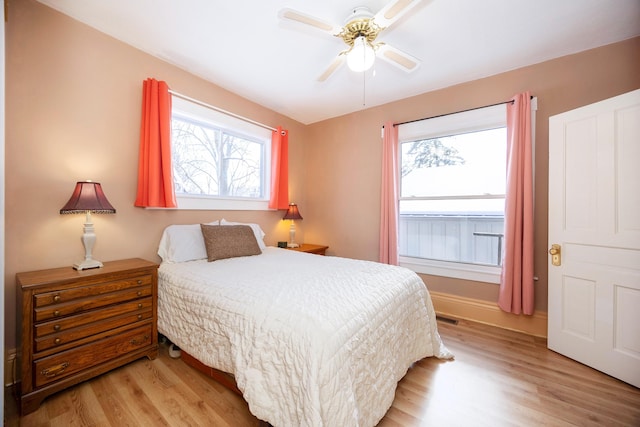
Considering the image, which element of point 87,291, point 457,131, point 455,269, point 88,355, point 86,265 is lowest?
point 88,355

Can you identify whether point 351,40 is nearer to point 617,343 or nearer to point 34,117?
point 34,117

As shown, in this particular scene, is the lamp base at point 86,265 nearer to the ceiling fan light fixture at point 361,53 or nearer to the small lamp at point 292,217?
the small lamp at point 292,217

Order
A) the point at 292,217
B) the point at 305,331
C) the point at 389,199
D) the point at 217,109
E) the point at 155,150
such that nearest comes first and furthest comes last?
the point at 305,331
the point at 155,150
the point at 217,109
the point at 389,199
the point at 292,217

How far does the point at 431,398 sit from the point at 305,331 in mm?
1100

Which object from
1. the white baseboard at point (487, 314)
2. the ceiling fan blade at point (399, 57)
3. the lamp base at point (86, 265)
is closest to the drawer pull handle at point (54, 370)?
the lamp base at point (86, 265)

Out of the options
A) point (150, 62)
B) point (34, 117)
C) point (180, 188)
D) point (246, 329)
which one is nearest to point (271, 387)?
point (246, 329)

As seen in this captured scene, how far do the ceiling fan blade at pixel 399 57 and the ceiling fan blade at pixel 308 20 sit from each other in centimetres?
42

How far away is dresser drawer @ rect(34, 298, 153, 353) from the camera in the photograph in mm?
1461

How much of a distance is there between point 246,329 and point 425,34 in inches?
99.7

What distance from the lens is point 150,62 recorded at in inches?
91.1

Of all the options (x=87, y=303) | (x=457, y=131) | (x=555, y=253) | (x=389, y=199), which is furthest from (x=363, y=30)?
(x=87, y=303)

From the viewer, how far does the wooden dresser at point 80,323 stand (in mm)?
1417

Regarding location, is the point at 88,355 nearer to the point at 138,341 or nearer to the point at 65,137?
the point at 138,341

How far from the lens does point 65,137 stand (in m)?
1.87
